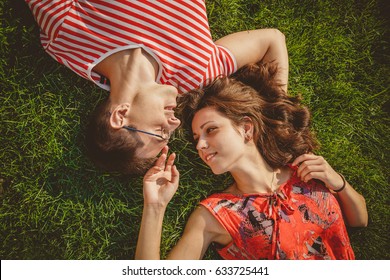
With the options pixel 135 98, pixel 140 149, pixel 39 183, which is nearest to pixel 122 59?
pixel 135 98

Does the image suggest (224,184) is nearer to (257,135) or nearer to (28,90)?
(257,135)

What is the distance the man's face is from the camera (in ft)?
8.95

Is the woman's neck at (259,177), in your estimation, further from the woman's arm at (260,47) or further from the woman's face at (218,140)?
the woman's arm at (260,47)

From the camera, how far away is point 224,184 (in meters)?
3.59

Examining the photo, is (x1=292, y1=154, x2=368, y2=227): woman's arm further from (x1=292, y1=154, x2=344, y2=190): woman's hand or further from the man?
the man

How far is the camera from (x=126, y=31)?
109 inches

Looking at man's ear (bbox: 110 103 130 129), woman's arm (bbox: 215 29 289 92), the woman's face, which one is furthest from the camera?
woman's arm (bbox: 215 29 289 92)

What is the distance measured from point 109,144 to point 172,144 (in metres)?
0.94

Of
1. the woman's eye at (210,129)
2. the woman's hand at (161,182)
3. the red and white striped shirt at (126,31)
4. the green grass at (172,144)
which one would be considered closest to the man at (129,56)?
the red and white striped shirt at (126,31)

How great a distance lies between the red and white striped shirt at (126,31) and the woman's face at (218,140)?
0.43 meters

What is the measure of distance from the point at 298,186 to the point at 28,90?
255 cm

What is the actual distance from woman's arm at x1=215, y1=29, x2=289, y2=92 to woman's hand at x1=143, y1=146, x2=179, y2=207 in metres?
1.09

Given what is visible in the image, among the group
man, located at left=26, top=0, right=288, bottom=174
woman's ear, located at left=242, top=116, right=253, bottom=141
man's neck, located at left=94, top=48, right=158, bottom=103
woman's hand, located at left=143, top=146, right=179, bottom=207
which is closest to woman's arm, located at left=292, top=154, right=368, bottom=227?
woman's ear, located at left=242, top=116, right=253, bottom=141

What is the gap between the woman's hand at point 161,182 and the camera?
310 cm
